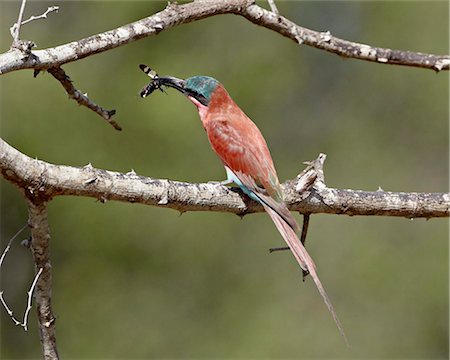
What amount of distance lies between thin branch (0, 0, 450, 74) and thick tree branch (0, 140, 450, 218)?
289mm

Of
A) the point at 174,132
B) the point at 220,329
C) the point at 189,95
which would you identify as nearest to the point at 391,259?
the point at 220,329

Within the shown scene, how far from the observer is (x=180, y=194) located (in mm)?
2439

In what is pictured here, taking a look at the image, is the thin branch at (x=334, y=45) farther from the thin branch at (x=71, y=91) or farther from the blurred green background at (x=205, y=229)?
the blurred green background at (x=205, y=229)

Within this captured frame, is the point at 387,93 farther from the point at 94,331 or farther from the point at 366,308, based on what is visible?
the point at 94,331

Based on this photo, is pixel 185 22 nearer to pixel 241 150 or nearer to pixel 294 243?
pixel 241 150

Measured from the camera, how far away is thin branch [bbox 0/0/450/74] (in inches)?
96.0

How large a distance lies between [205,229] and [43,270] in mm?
5130

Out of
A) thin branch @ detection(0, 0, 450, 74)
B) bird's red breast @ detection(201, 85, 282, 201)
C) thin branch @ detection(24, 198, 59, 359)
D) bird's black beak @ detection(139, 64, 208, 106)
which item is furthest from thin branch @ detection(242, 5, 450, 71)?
thin branch @ detection(24, 198, 59, 359)

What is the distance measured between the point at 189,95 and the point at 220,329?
398 centimetres

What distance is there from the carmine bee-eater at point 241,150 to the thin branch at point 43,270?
2.49 feet

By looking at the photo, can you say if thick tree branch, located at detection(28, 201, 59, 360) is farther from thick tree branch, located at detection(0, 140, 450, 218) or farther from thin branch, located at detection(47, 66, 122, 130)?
thin branch, located at detection(47, 66, 122, 130)

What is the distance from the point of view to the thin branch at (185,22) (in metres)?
2.44

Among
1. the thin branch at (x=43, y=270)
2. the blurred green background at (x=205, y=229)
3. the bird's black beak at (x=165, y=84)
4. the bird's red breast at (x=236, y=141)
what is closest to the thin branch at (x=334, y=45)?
the bird's red breast at (x=236, y=141)

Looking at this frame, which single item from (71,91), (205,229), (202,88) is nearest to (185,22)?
(71,91)
